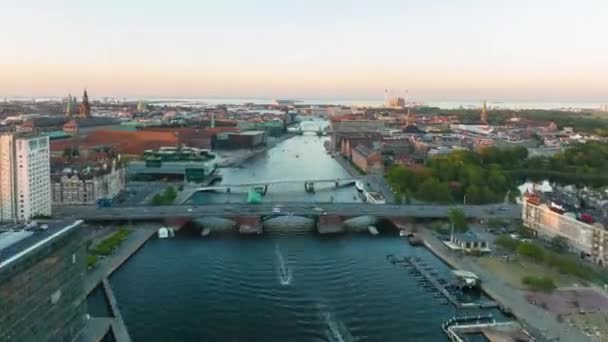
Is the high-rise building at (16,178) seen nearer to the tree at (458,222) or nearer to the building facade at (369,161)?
the tree at (458,222)

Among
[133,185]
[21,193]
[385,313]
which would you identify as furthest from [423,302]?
[133,185]

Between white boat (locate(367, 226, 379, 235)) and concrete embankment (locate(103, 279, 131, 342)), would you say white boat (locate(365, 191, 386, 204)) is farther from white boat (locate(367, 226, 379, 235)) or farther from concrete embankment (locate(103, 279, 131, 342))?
concrete embankment (locate(103, 279, 131, 342))

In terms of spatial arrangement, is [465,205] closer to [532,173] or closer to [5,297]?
[532,173]

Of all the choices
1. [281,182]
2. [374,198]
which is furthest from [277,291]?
[281,182]

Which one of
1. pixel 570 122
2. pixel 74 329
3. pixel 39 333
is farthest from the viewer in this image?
pixel 570 122

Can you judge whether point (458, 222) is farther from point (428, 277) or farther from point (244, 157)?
point (244, 157)

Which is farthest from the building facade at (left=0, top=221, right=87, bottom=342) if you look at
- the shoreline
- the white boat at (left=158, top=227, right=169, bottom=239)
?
the shoreline
